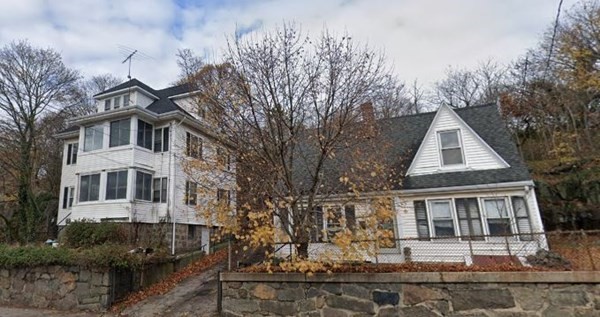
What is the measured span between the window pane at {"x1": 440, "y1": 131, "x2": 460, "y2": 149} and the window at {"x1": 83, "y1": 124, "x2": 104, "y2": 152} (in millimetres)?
17207

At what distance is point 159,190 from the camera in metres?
16.8

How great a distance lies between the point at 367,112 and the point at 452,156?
5.73 metres

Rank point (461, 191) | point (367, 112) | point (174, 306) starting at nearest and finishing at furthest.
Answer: point (367, 112)
point (174, 306)
point (461, 191)

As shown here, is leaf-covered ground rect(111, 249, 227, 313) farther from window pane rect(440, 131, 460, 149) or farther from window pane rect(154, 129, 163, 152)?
window pane rect(440, 131, 460, 149)

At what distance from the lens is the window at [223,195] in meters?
6.61

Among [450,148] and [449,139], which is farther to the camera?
[449,139]

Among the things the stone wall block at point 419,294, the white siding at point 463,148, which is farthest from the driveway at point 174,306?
the white siding at point 463,148

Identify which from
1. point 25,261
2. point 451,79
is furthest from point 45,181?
point 451,79

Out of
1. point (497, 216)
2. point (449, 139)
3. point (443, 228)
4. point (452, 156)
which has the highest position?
point (449, 139)

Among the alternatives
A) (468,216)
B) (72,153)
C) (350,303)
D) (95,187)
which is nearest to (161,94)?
(72,153)

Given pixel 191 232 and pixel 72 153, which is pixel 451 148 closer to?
pixel 191 232

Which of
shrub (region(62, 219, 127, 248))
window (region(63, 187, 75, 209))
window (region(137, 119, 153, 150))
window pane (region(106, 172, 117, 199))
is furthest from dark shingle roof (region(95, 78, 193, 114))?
shrub (region(62, 219, 127, 248))

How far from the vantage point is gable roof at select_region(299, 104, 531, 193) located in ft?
35.4

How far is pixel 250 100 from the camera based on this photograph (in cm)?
668
